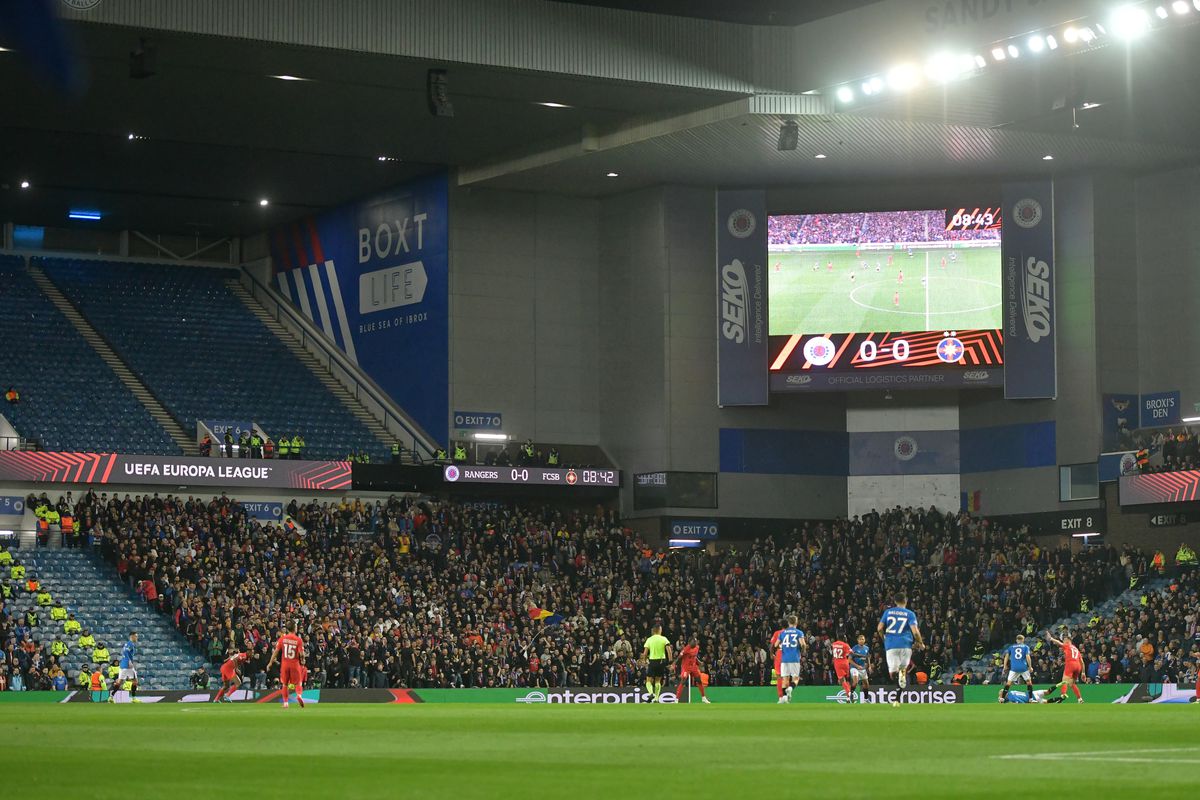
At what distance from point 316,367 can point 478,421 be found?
8288 millimetres

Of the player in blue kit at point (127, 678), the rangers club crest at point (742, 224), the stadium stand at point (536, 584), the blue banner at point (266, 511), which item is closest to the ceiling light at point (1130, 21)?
the stadium stand at point (536, 584)

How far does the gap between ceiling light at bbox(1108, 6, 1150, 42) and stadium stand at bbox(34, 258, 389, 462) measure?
27453mm

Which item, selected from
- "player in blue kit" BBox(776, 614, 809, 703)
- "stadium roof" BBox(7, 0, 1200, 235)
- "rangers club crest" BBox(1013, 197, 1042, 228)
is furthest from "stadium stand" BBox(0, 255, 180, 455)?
"rangers club crest" BBox(1013, 197, 1042, 228)

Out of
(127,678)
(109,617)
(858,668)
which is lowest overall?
(127,678)

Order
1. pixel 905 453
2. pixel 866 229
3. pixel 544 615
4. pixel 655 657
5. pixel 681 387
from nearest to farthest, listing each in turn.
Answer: pixel 655 657 < pixel 544 615 < pixel 866 229 < pixel 681 387 < pixel 905 453

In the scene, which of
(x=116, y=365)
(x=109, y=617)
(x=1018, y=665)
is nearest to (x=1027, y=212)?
(x=1018, y=665)

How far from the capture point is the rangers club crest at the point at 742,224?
181 feet

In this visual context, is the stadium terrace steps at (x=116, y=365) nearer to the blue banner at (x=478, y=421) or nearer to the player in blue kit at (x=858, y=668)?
the blue banner at (x=478, y=421)

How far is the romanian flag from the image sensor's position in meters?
48.7

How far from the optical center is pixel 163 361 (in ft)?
193

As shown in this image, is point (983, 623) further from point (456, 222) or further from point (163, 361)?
point (163, 361)

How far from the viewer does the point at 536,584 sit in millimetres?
50594

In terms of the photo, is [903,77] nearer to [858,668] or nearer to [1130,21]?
[1130,21]

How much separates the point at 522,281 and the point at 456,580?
1181 centimetres
